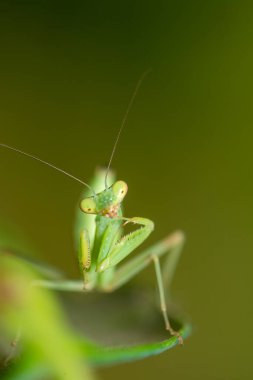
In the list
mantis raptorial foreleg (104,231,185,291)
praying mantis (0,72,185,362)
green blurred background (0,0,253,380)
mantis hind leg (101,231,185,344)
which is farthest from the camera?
green blurred background (0,0,253,380)

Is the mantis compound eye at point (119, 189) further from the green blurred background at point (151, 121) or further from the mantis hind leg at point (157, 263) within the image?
the green blurred background at point (151, 121)

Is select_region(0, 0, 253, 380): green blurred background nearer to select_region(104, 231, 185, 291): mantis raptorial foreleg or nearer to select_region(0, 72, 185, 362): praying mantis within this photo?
select_region(104, 231, 185, 291): mantis raptorial foreleg

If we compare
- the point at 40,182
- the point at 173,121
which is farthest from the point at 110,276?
the point at 173,121

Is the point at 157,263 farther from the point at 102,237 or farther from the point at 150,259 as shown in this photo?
the point at 102,237

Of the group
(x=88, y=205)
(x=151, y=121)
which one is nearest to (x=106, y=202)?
(x=88, y=205)

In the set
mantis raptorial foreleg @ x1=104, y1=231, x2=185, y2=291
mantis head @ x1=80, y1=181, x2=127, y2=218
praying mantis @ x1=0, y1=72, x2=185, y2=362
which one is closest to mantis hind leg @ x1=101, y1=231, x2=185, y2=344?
mantis raptorial foreleg @ x1=104, y1=231, x2=185, y2=291

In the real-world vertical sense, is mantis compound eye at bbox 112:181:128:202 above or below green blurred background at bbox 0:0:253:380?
below
